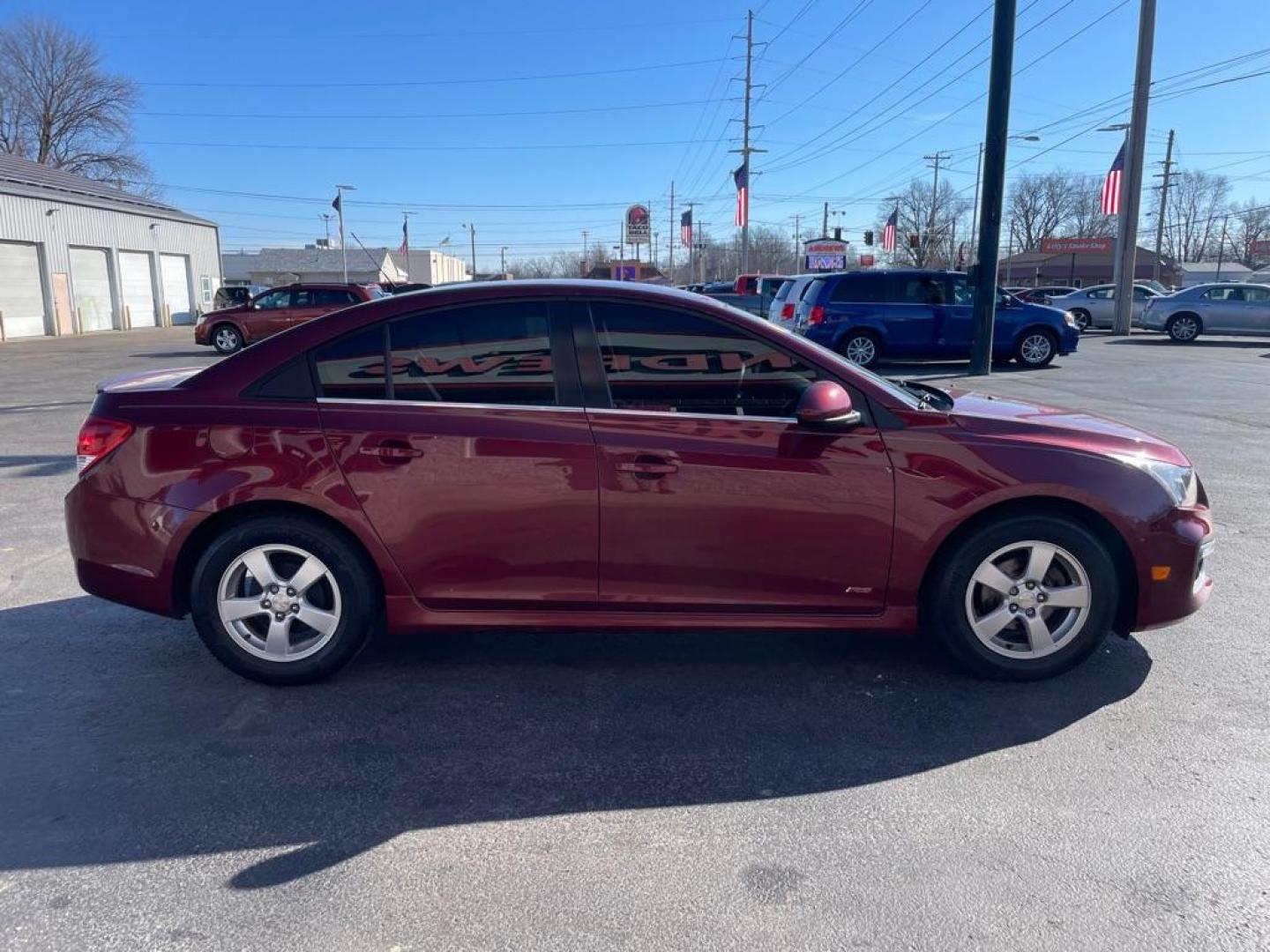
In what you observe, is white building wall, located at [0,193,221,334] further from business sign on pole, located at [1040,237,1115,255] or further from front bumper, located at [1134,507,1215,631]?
business sign on pole, located at [1040,237,1115,255]

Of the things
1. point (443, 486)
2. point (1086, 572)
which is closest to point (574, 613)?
point (443, 486)

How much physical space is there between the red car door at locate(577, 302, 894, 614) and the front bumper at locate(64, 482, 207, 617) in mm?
1756

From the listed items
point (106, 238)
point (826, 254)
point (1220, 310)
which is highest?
point (826, 254)

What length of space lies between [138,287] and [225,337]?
64.5 ft

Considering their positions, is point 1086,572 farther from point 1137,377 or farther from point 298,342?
point 1137,377

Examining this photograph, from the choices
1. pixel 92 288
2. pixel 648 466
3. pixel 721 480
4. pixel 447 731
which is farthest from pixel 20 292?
pixel 721 480

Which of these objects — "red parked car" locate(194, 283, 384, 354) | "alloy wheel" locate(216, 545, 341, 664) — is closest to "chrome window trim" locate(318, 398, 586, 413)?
"alloy wheel" locate(216, 545, 341, 664)

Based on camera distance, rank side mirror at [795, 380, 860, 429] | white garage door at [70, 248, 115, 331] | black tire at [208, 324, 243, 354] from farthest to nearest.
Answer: white garage door at [70, 248, 115, 331] → black tire at [208, 324, 243, 354] → side mirror at [795, 380, 860, 429]

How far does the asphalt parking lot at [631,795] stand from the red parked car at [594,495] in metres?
0.34

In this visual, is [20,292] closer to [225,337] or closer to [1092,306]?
[225,337]

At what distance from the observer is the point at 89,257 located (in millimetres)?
34375

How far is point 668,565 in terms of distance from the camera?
Answer: 12.2ft

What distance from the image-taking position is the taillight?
12.4ft

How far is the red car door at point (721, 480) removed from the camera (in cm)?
366
